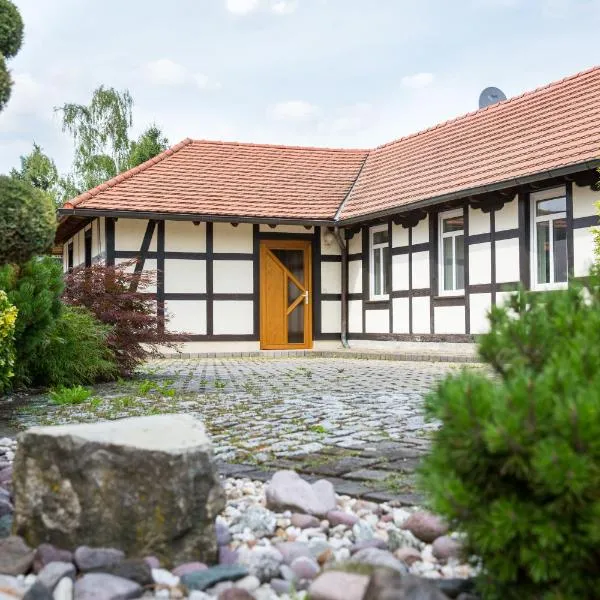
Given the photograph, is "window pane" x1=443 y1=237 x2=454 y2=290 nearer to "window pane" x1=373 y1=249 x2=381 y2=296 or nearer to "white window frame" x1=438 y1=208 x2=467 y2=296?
"white window frame" x1=438 y1=208 x2=467 y2=296

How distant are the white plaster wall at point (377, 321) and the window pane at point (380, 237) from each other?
1.43m

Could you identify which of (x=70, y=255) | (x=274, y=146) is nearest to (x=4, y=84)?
(x=274, y=146)

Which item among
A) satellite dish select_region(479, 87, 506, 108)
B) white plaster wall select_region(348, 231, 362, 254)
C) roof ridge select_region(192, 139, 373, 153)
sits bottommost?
white plaster wall select_region(348, 231, 362, 254)

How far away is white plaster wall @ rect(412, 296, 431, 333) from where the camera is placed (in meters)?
15.1

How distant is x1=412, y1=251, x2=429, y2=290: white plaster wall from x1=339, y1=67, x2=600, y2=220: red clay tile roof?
3.57ft

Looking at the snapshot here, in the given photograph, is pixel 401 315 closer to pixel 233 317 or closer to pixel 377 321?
pixel 377 321

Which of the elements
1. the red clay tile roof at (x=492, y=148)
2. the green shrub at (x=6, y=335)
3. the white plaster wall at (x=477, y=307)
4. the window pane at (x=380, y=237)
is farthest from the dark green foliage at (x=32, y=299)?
the window pane at (x=380, y=237)

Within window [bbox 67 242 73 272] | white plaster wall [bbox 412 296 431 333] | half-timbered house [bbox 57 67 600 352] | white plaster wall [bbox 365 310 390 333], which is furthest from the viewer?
window [bbox 67 242 73 272]

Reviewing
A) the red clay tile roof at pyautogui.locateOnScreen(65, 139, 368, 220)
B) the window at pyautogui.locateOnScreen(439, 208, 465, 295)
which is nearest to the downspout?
the red clay tile roof at pyautogui.locateOnScreen(65, 139, 368, 220)

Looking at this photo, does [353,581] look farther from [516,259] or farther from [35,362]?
[516,259]

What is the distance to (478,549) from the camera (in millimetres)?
1876

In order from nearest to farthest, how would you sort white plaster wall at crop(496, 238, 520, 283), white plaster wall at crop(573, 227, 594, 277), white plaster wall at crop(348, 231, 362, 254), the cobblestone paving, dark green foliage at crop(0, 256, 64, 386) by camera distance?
1. the cobblestone paving
2. dark green foliage at crop(0, 256, 64, 386)
3. white plaster wall at crop(573, 227, 594, 277)
4. white plaster wall at crop(496, 238, 520, 283)
5. white plaster wall at crop(348, 231, 362, 254)

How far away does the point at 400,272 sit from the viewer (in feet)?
51.8

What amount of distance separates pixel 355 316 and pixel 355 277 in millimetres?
833
